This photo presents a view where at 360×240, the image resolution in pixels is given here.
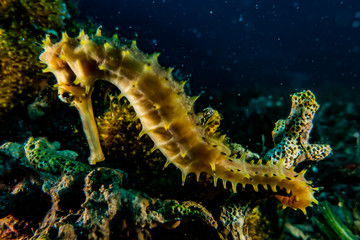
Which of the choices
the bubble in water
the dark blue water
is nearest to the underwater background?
the dark blue water

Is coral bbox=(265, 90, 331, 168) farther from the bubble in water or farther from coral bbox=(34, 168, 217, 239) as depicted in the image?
the bubble in water

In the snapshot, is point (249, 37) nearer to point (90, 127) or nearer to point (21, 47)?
point (21, 47)

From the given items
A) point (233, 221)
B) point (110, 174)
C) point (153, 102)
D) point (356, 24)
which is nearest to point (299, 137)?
point (233, 221)

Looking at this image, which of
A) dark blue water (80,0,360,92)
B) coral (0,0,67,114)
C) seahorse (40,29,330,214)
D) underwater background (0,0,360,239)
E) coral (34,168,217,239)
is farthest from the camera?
dark blue water (80,0,360,92)

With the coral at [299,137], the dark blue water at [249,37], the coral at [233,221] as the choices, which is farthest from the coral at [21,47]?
the dark blue water at [249,37]

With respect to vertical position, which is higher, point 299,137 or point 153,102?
point 299,137
